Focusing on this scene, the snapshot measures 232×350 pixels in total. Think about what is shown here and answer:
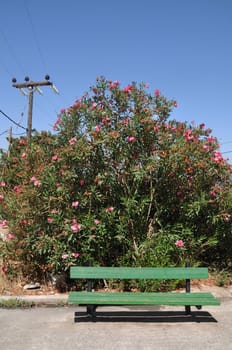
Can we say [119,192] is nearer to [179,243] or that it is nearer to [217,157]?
[179,243]

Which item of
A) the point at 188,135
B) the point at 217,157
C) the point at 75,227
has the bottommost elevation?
the point at 75,227

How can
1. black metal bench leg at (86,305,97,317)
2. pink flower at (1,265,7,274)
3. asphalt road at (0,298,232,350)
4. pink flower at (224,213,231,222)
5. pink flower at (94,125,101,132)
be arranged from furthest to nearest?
pink flower at (1,265,7,274) < pink flower at (224,213,231,222) < pink flower at (94,125,101,132) < black metal bench leg at (86,305,97,317) < asphalt road at (0,298,232,350)

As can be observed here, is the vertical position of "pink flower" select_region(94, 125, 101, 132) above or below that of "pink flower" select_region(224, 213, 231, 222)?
above

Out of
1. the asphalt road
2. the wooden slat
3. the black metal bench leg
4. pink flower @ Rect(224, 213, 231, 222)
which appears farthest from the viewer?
pink flower @ Rect(224, 213, 231, 222)

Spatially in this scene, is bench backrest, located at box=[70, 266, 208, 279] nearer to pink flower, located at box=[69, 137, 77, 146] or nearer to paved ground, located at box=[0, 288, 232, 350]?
paved ground, located at box=[0, 288, 232, 350]

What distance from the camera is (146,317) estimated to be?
4.75 meters

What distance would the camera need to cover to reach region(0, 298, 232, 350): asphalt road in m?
3.88

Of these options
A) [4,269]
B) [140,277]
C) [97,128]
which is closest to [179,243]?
[140,277]

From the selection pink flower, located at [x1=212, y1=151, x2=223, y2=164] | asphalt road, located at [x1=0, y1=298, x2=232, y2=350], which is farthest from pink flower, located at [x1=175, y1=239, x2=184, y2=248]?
pink flower, located at [x1=212, y1=151, x2=223, y2=164]

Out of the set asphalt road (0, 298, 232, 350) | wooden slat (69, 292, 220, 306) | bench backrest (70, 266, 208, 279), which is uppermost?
bench backrest (70, 266, 208, 279)

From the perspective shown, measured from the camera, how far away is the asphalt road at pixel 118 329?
153 inches

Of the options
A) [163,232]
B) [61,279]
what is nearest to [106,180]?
[163,232]

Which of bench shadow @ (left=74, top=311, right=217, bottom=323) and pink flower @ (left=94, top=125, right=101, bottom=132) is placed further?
pink flower @ (left=94, top=125, right=101, bottom=132)

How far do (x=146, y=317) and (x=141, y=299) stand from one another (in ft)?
1.53
